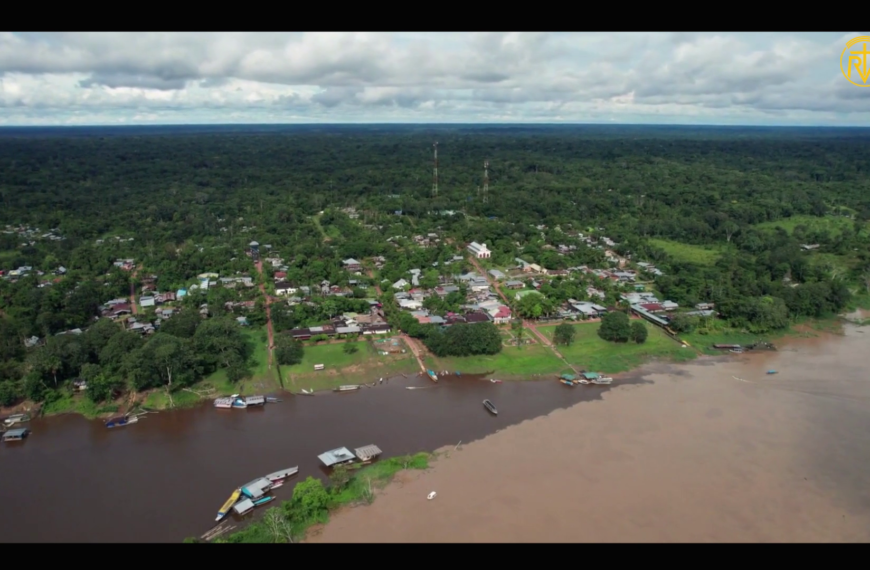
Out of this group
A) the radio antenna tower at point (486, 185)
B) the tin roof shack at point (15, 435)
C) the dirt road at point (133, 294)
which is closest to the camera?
the tin roof shack at point (15, 435)

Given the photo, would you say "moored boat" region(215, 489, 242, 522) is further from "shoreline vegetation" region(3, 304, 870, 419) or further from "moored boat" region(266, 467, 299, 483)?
"shoreline vegetation" region(3, 304, 870, 419)

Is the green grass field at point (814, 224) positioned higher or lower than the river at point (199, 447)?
higher

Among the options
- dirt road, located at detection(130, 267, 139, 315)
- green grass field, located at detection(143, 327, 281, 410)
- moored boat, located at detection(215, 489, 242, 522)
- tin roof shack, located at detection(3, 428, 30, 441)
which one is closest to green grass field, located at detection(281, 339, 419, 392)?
green grass field, located at detection(143, 327, 281, 410)

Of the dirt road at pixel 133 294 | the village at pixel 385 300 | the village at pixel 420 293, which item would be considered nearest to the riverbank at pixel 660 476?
the village at pixel 385 300

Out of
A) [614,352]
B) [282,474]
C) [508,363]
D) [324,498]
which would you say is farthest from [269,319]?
[614,352]

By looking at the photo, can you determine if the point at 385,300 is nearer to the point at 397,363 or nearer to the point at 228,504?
the point at 397,363

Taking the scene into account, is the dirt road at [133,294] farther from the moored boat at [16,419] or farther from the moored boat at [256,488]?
the moored boat at [256,488]
